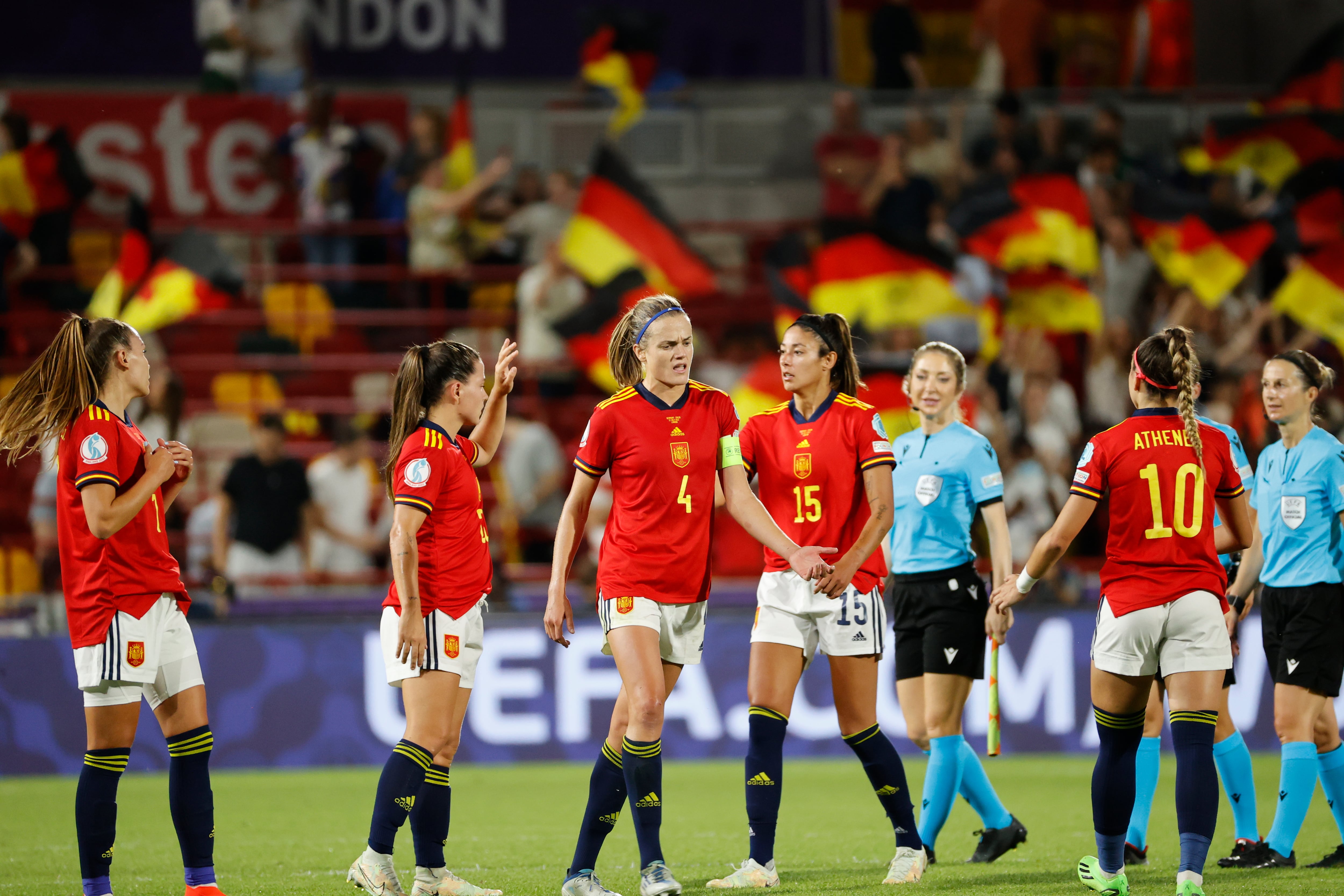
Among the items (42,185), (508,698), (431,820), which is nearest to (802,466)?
(431,820)

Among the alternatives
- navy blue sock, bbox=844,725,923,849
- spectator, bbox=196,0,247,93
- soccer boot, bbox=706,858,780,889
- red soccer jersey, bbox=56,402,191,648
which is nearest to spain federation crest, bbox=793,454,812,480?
navy blue sock, bbox=844,725,923,849

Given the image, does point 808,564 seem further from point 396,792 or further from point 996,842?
point 996,842

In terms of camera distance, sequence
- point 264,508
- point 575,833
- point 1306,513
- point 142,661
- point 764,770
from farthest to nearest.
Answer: point 264,508 < point 575,833 < point 1306,513 < point 764,770 < point 142,661

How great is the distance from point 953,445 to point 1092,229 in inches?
367

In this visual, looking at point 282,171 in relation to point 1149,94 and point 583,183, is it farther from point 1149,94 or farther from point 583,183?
point 1149,94

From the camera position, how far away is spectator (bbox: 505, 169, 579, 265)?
15.4 metres

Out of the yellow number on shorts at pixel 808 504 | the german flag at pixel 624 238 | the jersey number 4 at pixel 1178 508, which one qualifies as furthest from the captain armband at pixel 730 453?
the german flag at pixel 624 238

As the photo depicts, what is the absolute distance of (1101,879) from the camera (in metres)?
5.67

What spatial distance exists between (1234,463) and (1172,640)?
2.57ft

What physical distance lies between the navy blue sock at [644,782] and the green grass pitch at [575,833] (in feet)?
1.61

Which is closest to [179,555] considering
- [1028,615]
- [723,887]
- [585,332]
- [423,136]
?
[585,332]

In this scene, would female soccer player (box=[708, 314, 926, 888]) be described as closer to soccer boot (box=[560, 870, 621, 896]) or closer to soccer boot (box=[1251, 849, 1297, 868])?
soccer boot (box=[560, 870, 621, 896])

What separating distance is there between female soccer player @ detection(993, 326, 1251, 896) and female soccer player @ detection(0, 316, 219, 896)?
10.8ft

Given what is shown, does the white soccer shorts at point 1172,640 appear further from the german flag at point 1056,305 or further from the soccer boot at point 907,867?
the german flag at point 1056,305
